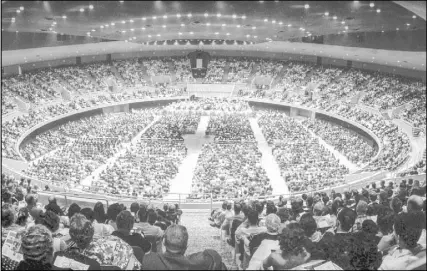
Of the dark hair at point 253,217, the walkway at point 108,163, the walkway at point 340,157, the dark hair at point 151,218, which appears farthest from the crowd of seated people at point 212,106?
the dark hair at point 253,217

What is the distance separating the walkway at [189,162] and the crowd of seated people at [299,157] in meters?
5.22

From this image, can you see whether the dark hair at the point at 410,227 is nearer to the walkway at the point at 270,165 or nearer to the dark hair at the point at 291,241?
the dark hair at the point at 291,241

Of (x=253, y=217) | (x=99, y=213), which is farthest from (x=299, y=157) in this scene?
(x=253, y=217)

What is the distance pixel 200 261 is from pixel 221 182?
751 inches

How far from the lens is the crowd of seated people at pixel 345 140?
1105 inches

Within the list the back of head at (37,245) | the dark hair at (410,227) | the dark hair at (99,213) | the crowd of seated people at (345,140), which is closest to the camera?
the back of head at (37,245)

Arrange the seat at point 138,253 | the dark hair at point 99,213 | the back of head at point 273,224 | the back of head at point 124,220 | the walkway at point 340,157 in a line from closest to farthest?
1. the seat at point 138,253
2. the back of head at point 273,224
3. the back of head at point 124,220
4. the dark hair at point 99,213
5. the walkway at point 340,157

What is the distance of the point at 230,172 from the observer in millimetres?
24688

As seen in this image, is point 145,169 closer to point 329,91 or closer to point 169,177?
point 169,177

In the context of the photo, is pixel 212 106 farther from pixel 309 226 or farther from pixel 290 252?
pixel 290 252

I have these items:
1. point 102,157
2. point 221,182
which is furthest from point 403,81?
point 102,157

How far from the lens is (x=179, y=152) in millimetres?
30266

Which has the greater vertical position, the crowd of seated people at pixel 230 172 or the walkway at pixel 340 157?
the crowd of seated people at pixel 230 172

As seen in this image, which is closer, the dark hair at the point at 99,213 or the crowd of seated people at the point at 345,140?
the dark hair at the point at 99,213
